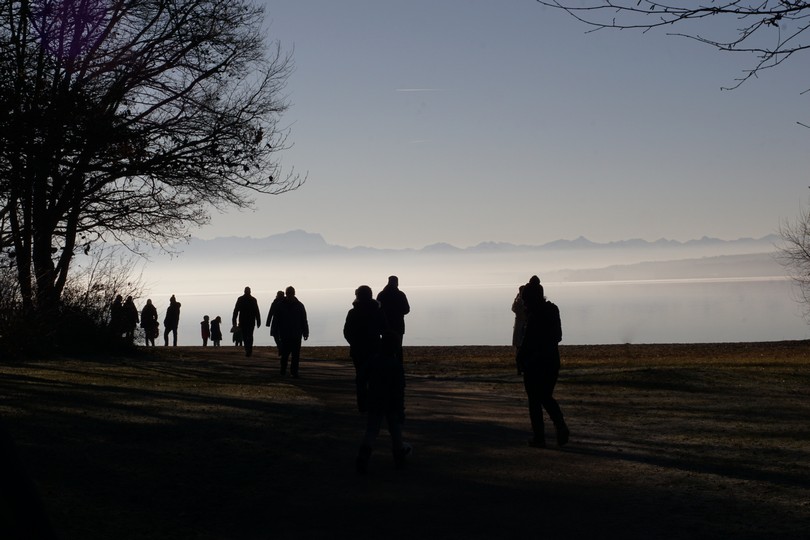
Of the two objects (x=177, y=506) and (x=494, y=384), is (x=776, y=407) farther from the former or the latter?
(x=177, y=506)

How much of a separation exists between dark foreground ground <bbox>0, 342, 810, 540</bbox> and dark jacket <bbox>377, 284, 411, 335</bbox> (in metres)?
1.55

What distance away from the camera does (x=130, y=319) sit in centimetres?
3016

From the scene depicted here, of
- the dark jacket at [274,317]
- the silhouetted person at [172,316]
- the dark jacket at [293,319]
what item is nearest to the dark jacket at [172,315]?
the silhouetted person at [172,316]

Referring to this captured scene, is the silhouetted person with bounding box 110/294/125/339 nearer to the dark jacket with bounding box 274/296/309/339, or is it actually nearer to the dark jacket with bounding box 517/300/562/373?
the dark jacket with bounding box 274/296/309/339

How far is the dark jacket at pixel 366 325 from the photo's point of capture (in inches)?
496

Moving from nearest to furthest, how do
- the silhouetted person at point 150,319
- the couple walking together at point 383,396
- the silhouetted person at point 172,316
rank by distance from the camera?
the couple walking together at point 383,396 → the silhouetted person at point 150,319 → the silhouetted person at point 172,316

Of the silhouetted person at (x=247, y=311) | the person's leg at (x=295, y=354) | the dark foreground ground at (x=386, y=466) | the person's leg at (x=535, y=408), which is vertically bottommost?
the dark foreground ground at (x=386, y=466)

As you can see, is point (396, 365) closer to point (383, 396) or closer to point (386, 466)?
point (383, 396)

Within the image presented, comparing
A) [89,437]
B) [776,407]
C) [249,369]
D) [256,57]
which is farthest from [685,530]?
[256,57]

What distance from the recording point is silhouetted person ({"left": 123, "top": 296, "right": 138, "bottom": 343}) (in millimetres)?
29906

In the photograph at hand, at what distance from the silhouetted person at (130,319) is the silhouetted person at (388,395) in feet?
67.1

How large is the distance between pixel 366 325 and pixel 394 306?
5064 mm

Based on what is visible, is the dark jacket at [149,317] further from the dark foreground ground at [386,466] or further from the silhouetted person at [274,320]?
the dark foreground ground at [386,466]

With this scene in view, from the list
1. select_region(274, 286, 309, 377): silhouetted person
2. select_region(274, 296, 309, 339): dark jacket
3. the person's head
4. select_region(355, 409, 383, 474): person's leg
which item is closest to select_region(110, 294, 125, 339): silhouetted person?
select_region(274, 286, 309, 377): silhouetted person
